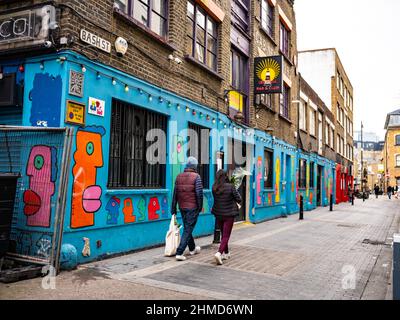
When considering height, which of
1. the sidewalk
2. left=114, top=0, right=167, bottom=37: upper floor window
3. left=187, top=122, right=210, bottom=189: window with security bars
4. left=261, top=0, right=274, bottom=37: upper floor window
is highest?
left=261, top=0, right=274, bottom=37: upper floor window

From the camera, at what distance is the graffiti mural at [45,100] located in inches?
243

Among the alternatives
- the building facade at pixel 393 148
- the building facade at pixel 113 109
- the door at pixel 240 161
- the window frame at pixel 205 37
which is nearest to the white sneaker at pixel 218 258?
the building facade at pixel 113 109

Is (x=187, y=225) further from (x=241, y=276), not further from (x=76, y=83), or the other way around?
(x=76, y=83)

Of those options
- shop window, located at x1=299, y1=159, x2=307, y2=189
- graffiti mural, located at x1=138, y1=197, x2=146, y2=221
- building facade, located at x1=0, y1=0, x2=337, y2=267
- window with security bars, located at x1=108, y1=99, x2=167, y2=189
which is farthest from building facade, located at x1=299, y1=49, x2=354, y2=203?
graffiti mural, located at x1=138, y1=197, x2=146, y2=221

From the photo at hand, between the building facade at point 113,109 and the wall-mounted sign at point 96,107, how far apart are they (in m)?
0.02

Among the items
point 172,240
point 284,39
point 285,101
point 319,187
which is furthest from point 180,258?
point 319,187

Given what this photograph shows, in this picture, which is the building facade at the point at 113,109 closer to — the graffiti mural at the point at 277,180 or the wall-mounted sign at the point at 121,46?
the wall-mounted sign at the point at 121,46

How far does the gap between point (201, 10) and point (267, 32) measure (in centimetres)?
602

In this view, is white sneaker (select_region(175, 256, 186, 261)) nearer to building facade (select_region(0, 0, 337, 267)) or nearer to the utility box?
building facade (select_region(0, 0, 337, 267))

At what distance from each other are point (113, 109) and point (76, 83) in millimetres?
1185

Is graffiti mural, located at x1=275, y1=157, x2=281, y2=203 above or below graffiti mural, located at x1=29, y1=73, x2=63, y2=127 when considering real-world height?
below

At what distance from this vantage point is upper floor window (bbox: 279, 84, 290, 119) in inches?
750

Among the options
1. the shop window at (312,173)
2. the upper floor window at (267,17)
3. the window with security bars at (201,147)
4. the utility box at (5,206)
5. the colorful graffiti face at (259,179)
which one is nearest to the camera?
the utility box at (5,206)

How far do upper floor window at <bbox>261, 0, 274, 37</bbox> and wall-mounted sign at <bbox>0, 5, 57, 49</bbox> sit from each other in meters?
11.4
